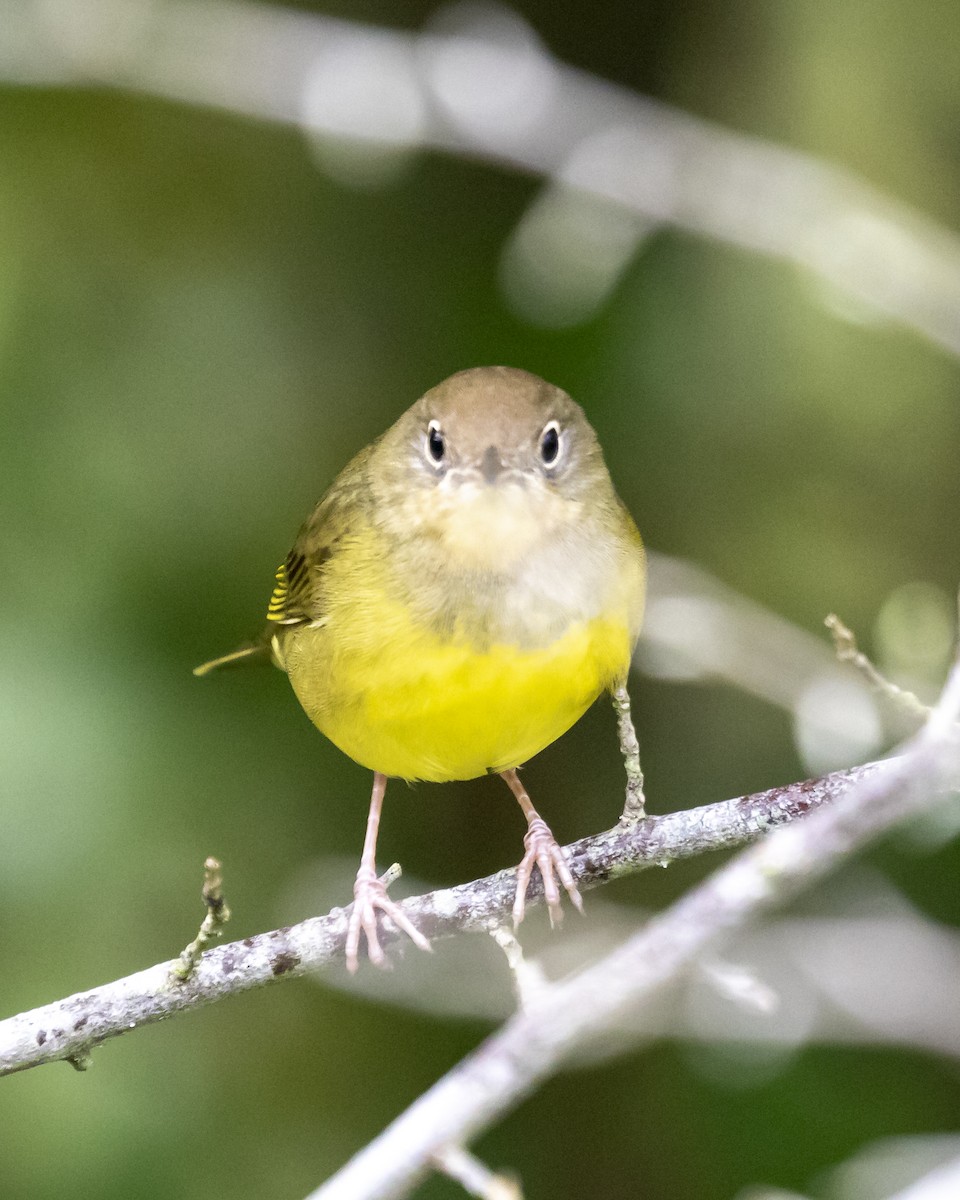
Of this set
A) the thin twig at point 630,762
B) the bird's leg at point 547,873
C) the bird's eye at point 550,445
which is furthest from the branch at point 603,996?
the bird's eye at point 550,445

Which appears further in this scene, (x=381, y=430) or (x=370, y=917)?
(x=381, y=430)

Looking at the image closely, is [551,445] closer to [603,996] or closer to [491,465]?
[491,465]

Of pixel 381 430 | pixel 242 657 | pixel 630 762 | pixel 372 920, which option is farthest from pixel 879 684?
pixel 381 430

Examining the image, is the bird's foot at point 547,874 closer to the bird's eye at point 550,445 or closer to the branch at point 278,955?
the branch at point 278,955

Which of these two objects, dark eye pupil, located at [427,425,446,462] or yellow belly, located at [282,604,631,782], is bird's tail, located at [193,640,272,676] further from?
dark eye pupil, located at [427,425,446,462]

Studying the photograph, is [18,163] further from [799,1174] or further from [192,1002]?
[799,1174]
